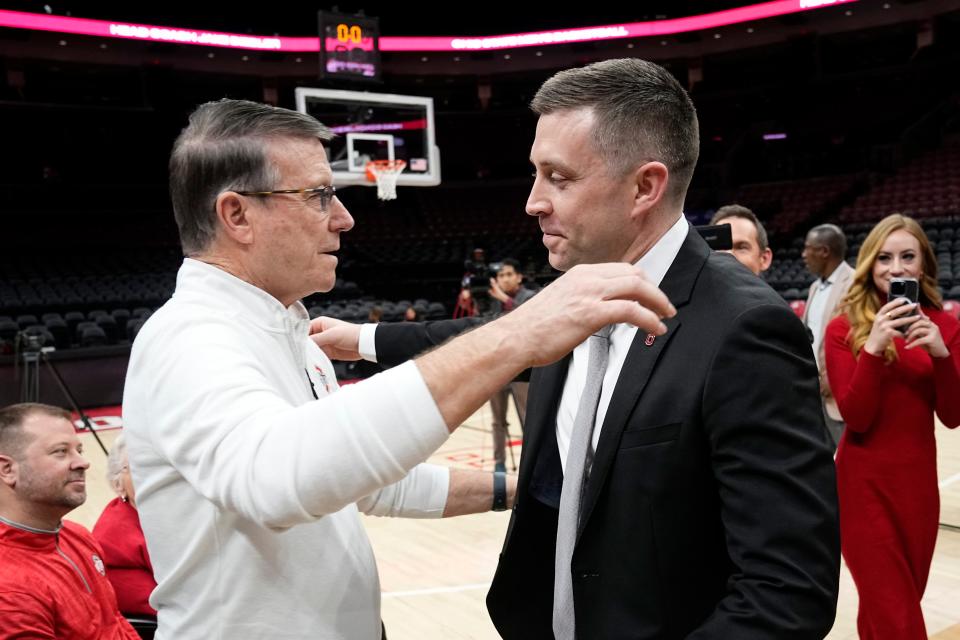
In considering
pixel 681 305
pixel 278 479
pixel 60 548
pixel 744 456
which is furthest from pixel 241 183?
pixel 60 548

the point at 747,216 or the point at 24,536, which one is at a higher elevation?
the point at 747,216

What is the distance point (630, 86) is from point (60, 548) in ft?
7.79

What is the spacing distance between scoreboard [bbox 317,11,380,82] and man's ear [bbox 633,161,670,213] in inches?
485

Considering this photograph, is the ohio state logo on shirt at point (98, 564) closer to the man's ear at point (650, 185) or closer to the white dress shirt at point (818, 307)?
the man's ear at point (650, 185)

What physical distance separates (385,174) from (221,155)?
9.36 meters

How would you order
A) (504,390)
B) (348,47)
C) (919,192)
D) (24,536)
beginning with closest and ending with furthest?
(24,536) < (504,390) < (348,47) < (919,192)

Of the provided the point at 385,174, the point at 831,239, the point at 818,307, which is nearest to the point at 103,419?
the point at 385,174

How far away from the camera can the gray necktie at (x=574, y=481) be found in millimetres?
1307

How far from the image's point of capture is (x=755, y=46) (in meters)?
18.2

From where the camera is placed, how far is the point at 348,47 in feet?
42.8

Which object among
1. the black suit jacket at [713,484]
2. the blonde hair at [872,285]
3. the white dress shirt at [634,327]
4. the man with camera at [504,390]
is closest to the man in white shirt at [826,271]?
the blonde hair at [872,285]

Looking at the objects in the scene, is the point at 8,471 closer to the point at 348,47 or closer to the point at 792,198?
the point at 348,47

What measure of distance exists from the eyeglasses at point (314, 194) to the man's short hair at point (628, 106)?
44cm

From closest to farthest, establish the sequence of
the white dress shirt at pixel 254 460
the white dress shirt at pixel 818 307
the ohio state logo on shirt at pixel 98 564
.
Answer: the white dress shirt at pixel 254 460 → the ohio state logo on shirt at pixel 98 564 → the white dress shirt at pixel 818 307
